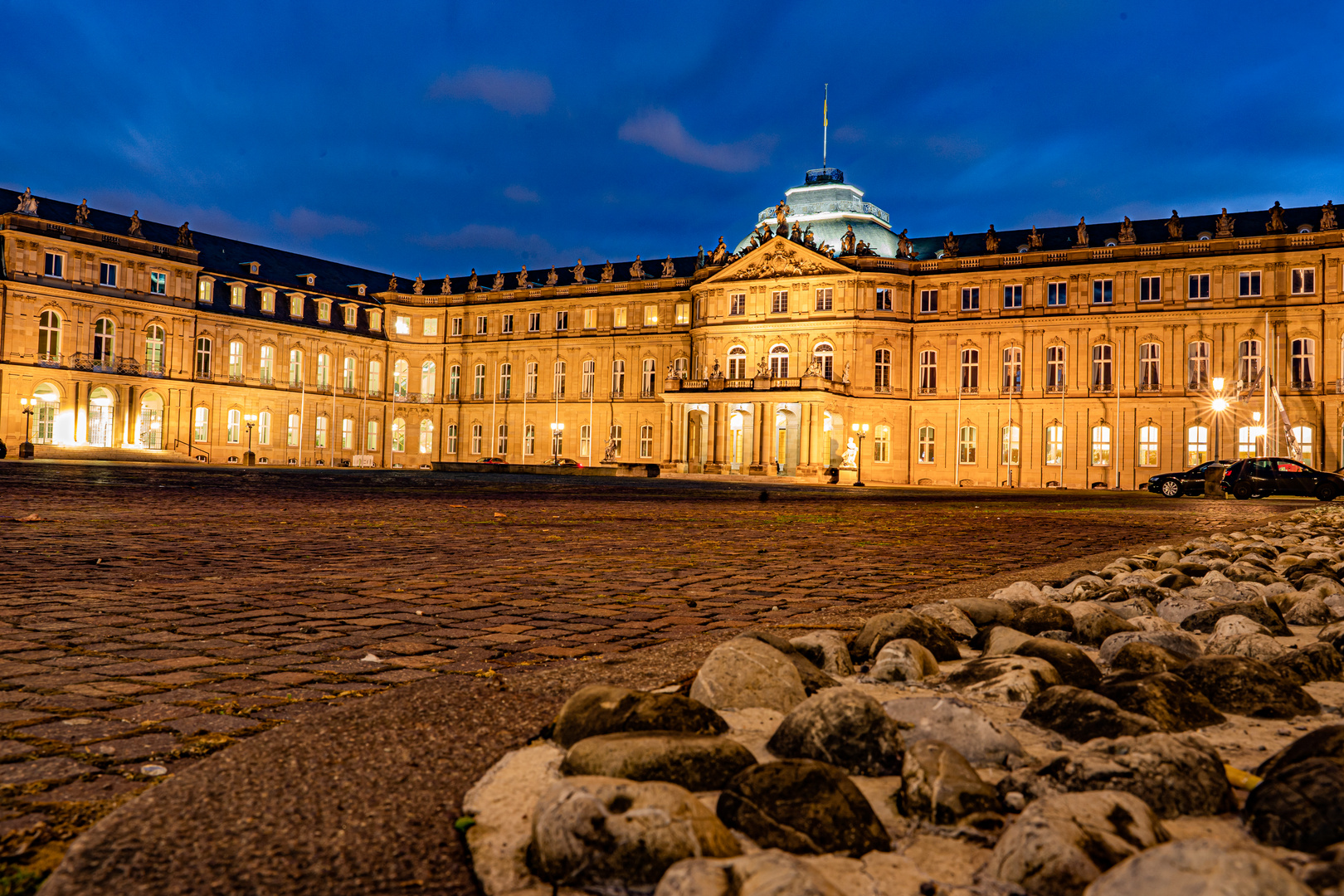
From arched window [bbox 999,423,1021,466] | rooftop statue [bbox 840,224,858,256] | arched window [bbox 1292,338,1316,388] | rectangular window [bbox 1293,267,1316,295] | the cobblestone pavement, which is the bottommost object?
the cobblestone pavement

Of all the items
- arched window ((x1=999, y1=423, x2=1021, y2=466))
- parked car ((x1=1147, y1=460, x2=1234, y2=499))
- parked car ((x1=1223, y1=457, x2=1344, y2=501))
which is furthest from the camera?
arched window ((x1=999, y1=423, x2=1021, y2=466))

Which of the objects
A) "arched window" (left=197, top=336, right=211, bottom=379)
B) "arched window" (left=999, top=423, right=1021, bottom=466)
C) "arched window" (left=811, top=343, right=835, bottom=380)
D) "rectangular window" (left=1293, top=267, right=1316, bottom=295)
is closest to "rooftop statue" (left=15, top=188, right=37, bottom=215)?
"arched window" (left=197, top=336, right=211, bottom=379)

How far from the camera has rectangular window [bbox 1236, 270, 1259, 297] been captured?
153 ft

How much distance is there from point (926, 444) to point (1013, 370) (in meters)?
6.07

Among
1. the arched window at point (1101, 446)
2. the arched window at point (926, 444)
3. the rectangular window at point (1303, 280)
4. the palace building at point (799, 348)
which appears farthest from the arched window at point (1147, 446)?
the arched window at point (926, 444)

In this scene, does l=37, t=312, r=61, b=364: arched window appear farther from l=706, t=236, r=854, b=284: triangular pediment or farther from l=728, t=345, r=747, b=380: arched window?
l=728, t=345, r=747, b=380: arched window

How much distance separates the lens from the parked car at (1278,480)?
87.2 ft

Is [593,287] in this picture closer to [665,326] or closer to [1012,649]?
[665,326]

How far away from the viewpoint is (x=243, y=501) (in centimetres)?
1245

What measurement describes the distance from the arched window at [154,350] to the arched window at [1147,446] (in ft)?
179

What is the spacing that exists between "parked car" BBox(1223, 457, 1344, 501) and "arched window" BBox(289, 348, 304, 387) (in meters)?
54.6

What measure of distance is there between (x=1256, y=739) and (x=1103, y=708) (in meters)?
0.36

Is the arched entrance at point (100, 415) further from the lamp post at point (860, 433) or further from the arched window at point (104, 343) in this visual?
the lamp post at point (860, 433)

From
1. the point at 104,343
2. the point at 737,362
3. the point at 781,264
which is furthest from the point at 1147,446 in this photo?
the point at 104,343
